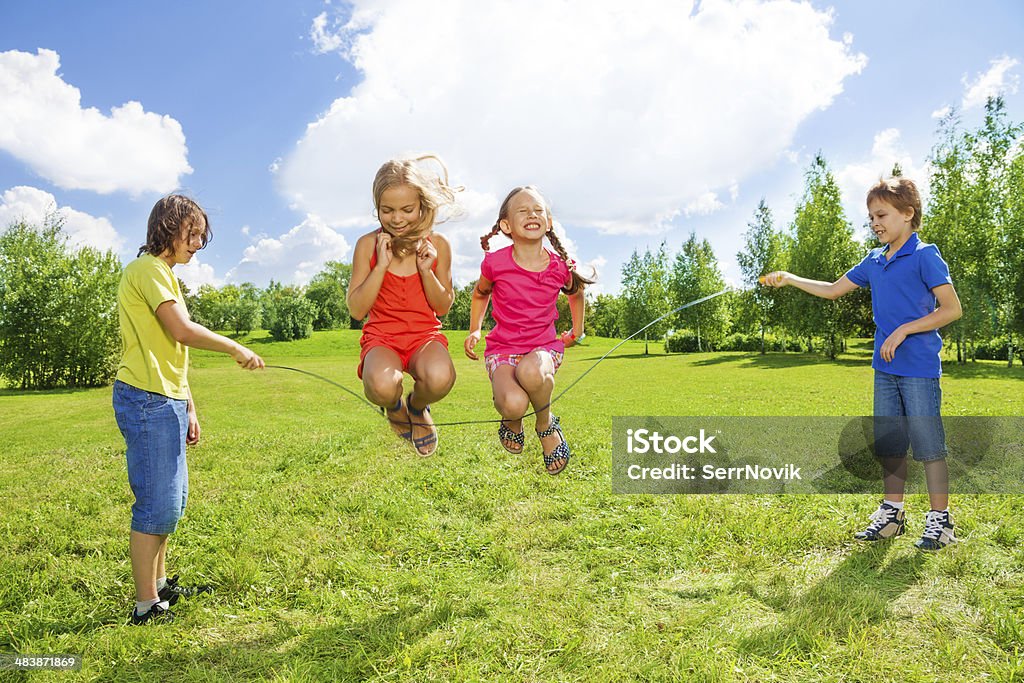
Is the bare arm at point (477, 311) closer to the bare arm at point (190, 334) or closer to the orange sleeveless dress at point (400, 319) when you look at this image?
the orange sleeveless dress at point (400, 319)

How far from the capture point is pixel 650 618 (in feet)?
18.0

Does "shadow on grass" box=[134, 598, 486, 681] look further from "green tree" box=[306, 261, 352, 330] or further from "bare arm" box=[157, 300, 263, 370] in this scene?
"green tree" box=[306, 261, 352, 330]

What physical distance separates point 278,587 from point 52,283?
27.4 m

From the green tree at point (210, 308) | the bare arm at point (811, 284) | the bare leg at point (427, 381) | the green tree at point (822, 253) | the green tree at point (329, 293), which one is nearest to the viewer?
the bare leg at point (427, 381)

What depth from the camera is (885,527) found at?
23.2ft

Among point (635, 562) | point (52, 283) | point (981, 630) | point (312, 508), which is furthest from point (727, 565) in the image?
point (52, 283)

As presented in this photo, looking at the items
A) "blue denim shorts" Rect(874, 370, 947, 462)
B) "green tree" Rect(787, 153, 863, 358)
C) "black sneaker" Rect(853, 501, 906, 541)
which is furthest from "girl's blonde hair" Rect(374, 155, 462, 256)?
"green tree" Rect(787, 153, 863, 358)

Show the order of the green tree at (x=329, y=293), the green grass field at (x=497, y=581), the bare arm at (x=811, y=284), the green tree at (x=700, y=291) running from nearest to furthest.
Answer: the green grass field at (x=497, y=581) → the bare arm at (x=811, y=284) → the green tree at (x=329, y=293) → the green tree at (x=700, y=291)

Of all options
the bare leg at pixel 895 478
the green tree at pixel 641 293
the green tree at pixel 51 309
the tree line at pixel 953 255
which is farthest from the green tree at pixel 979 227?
the green tree at pixel 51 309

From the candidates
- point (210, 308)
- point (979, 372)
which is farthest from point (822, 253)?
point (210, 308)

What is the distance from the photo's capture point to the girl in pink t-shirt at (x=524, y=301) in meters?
4.62

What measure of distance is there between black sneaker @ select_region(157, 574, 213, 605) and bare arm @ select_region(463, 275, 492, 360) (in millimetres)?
3592

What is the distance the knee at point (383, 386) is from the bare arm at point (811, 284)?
11.8 feet

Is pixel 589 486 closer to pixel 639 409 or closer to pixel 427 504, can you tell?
pixel 427 504
